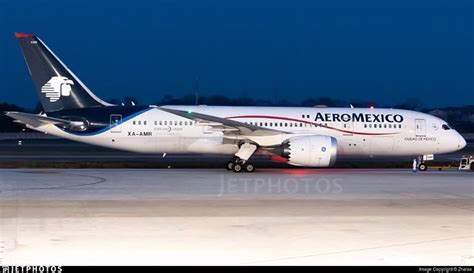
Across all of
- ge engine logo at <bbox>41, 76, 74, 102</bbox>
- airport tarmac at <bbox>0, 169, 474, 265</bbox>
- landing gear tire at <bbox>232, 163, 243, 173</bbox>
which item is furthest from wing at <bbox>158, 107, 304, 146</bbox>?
airport tarmac at <bbox>0, 169, 474, 265</bbox>

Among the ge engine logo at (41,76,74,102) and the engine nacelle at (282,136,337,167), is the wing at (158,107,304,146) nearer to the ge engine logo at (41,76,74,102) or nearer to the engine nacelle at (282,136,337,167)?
the engine nacelle at (282,136,337,167)

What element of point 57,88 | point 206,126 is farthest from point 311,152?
point 57,88

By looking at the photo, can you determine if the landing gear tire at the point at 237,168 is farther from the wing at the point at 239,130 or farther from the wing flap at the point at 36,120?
the wing flap at the point at 36,120

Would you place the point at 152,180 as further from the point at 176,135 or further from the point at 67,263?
the point at 67,263

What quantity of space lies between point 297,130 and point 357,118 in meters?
2.65

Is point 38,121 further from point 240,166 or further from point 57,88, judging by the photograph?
point 240,166

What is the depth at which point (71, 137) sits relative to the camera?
28781 millimetres

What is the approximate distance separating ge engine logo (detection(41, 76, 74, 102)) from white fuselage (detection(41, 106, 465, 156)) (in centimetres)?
132

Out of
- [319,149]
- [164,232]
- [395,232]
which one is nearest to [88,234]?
[164,232]

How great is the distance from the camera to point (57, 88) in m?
29.0

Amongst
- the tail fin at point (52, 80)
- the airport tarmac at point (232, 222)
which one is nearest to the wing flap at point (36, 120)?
the tail fin at point (52, 80)

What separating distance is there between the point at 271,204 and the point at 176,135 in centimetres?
1342

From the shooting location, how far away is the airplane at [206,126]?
28234 millimetres

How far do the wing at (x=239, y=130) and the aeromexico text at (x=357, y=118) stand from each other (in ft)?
7.04
